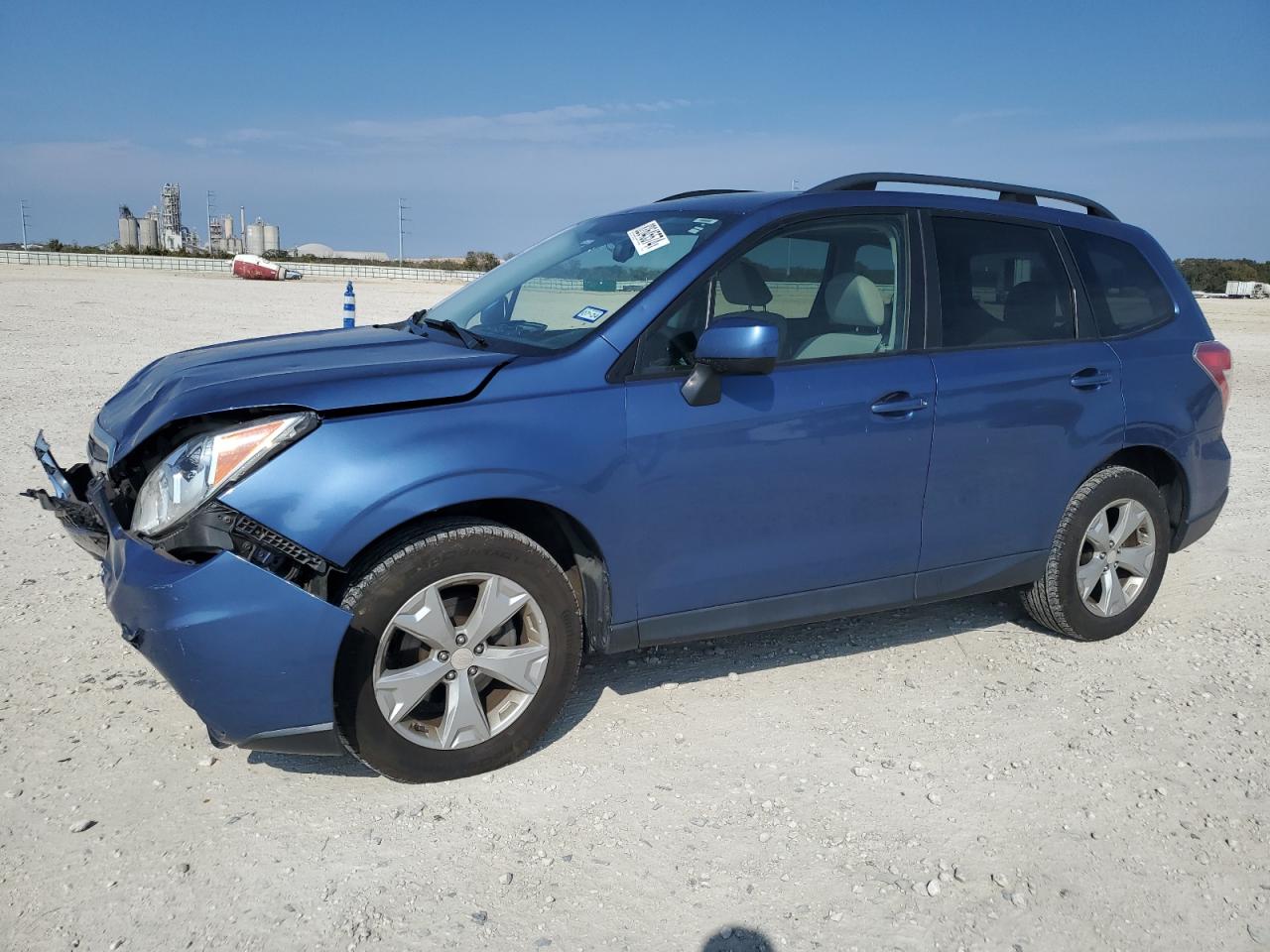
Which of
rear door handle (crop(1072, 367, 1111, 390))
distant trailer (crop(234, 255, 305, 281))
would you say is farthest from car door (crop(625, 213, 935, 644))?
distant trailer (crop(234, 255, 305, 281))

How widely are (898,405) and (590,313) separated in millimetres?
1196

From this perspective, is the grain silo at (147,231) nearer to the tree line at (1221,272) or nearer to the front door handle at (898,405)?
the tree line at (1221,272)

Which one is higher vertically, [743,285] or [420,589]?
[743,285]

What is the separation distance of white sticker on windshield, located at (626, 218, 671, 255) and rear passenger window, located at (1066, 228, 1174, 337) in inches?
75.5

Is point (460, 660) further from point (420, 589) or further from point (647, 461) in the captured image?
point (647, 461)

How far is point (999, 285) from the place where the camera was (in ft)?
14.3

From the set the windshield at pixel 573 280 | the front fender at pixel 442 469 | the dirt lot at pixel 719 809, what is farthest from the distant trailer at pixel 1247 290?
the front fender at pixel 442 469

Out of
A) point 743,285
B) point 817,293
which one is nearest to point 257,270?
point 817,293

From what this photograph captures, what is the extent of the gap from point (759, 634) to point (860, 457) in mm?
1225

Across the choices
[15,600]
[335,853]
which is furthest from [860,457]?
[15,600]

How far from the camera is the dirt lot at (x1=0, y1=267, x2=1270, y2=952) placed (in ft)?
9.03

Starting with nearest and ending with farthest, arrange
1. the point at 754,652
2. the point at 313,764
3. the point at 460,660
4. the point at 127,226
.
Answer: the point at 460,660 → the point at 313,764 → the point at 754,652 → the point at 127,226

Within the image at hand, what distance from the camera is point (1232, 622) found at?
16.6 feet

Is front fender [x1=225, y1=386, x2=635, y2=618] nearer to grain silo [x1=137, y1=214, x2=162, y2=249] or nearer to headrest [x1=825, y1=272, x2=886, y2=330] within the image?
headrest [x1=825, y1=272, x2=886, y2=330]
